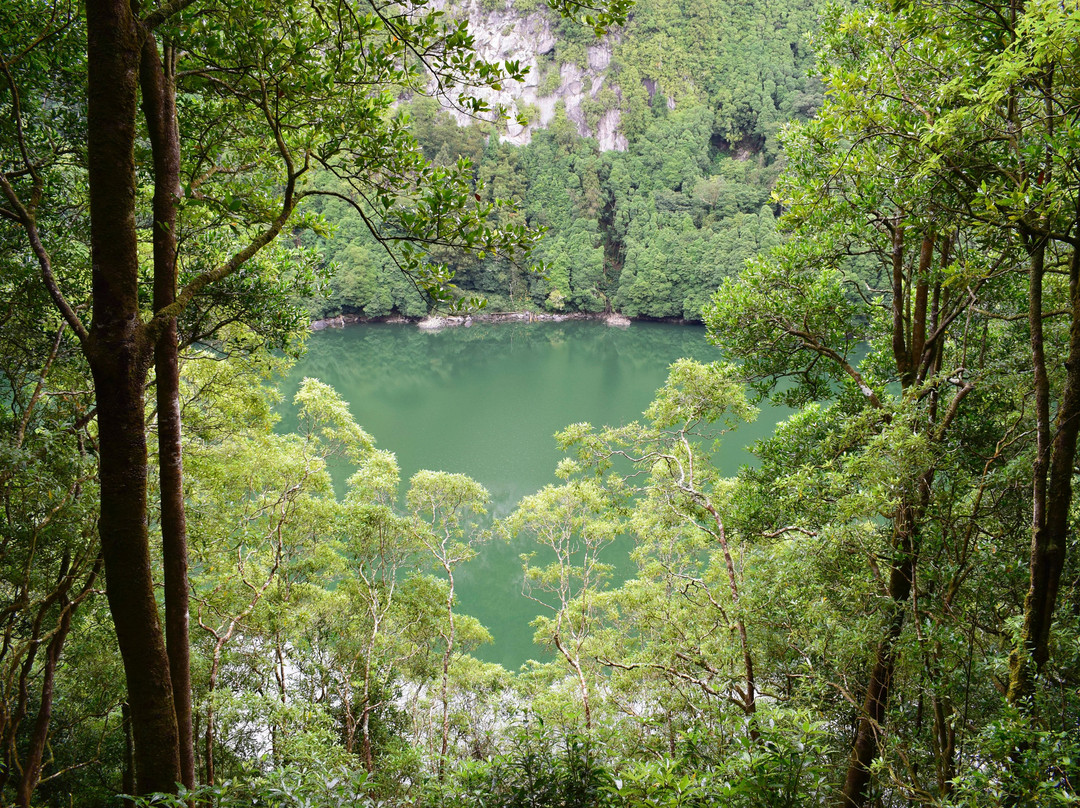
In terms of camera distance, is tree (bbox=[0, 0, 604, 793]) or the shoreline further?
the shoreline

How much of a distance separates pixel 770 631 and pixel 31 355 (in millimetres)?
5551

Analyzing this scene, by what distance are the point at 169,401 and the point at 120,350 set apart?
754 mm

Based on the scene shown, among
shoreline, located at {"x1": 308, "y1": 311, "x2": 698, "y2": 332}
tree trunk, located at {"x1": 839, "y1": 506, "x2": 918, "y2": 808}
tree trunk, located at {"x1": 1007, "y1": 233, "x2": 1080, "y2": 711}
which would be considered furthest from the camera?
shoreline, located at {"x1": 308, "y1": 311, "x2": 698, "y2": 332}

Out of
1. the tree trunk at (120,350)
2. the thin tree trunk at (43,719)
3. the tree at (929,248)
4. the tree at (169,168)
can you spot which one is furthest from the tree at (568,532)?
the tree trunk at (120,350)

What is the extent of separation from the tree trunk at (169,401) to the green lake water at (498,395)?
8731 millimetres

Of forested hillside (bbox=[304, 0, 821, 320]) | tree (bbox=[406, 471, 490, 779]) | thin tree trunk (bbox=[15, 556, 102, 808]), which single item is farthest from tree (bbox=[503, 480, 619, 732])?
forested hillside (bbox=[304, 0, 821, 320])

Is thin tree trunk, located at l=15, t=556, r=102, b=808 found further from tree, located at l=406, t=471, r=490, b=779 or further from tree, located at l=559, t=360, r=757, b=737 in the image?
tree, located at l=406, t=471, r=490, b=779

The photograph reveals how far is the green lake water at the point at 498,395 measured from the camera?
13.5 meters

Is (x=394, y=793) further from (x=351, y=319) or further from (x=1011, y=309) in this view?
(x=351, y=319)

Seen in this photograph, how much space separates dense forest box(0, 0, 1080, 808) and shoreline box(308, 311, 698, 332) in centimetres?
3221

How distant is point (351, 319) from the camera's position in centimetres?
4112

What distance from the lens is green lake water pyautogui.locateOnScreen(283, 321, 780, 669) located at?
531 inches

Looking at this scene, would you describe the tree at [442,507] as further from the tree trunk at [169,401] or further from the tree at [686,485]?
the tree trunk at [169,401]

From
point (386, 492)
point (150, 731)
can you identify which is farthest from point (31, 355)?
point (386, 492)
